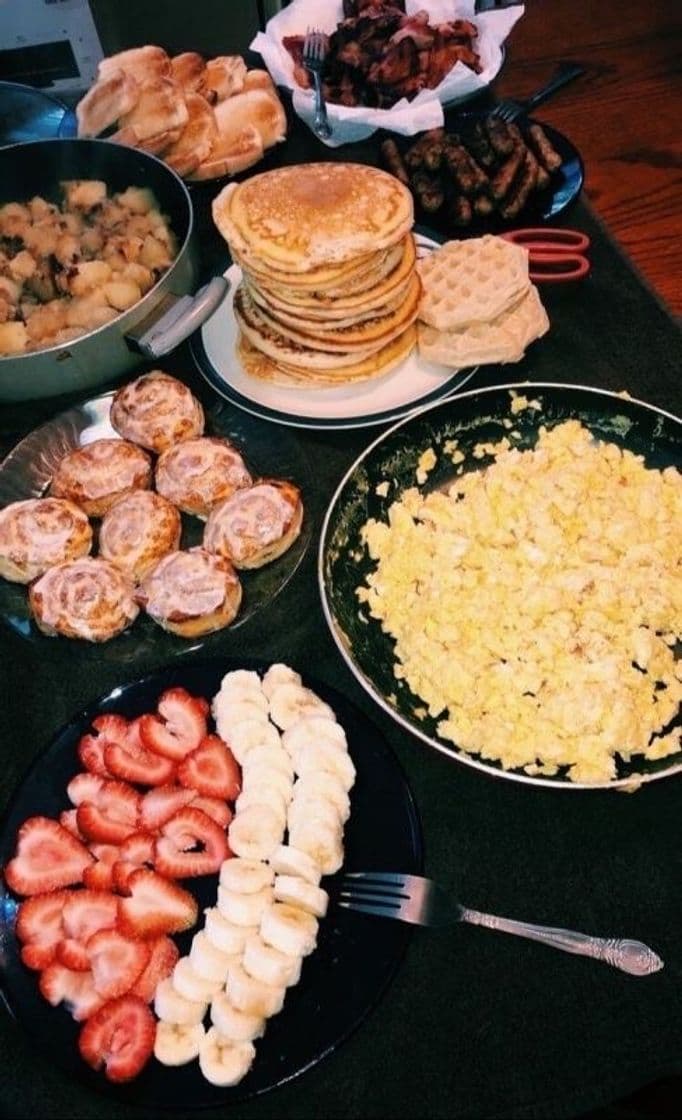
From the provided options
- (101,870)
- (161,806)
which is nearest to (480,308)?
(161,806)

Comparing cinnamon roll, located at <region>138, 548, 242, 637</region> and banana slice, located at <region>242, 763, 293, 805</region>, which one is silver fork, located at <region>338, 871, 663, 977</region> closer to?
banana slice, located at <region>242, 763, 293, 805</region>

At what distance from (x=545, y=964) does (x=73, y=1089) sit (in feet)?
2.13

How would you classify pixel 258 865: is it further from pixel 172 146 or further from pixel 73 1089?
pixel 172 146

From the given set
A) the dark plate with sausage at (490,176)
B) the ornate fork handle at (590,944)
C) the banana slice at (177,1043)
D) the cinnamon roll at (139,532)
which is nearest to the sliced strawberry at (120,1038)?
the banana slice at (177,1043)

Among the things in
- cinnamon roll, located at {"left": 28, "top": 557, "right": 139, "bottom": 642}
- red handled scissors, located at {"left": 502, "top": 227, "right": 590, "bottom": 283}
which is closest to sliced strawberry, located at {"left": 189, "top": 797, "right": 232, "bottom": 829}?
cinnamon roll, located at {"left": 28, "top": 557, "right": 139, "bottom": 642}

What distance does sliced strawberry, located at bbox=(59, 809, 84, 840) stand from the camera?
133 cm

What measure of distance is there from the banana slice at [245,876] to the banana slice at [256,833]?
0.01 meters

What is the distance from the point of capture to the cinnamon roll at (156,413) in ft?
5.83

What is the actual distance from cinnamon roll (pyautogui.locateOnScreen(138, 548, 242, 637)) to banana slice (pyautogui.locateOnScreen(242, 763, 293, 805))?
0.27 metres

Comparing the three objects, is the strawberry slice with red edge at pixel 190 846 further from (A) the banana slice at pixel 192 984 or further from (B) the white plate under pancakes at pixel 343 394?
(B) the white plate under pancakes at pixel 343 394

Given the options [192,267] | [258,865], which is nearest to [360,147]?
[192,267]

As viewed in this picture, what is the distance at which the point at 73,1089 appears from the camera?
3.87 ft

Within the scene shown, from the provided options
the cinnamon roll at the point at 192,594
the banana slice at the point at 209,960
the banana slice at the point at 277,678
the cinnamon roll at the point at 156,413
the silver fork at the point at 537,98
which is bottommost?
the banana slice at the point at 209,960

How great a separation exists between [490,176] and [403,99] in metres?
0.44
